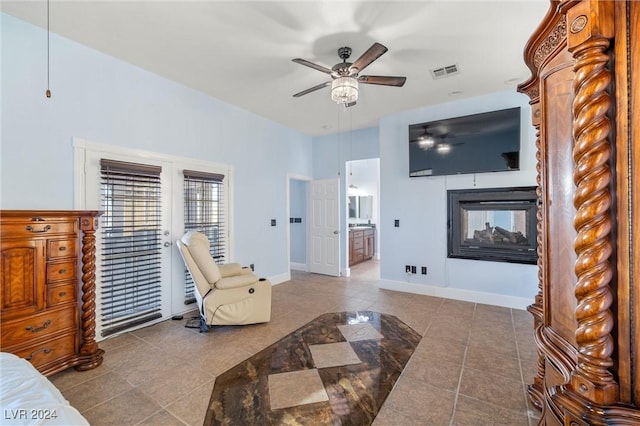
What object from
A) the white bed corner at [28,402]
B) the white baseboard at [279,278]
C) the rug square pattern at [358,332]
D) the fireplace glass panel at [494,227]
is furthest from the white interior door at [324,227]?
the white bed corner at [28,402]

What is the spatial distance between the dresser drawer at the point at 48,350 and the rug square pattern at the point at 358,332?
243cm

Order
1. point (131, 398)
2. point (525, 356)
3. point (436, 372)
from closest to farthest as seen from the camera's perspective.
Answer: point (131, 398), point (436, 372), point (525, 356)

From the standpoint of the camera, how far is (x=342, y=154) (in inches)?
229

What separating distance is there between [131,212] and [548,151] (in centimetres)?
364

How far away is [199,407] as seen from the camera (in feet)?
6.18

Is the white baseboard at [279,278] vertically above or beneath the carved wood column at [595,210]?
beneath

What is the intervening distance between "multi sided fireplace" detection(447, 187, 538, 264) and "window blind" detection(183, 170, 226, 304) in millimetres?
3484

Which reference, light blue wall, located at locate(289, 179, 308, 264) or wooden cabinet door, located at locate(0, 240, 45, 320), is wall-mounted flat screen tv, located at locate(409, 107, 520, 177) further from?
wooden cabinet door, located at locate(0, 240, 45, 320)

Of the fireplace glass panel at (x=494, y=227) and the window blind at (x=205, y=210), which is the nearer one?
the window blind at (x=205, y=210)

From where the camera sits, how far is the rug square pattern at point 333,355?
243cm

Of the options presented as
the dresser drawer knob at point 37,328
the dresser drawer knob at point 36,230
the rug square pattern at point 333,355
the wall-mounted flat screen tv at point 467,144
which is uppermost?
the wall-mounted flat screen tv at point 467,144

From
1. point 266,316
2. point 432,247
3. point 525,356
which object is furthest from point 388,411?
point 432,247

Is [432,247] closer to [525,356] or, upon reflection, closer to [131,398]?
[525,356]

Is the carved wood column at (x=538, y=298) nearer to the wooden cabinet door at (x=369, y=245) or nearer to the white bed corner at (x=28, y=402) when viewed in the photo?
the white bed corner at (x=28, y=402)
